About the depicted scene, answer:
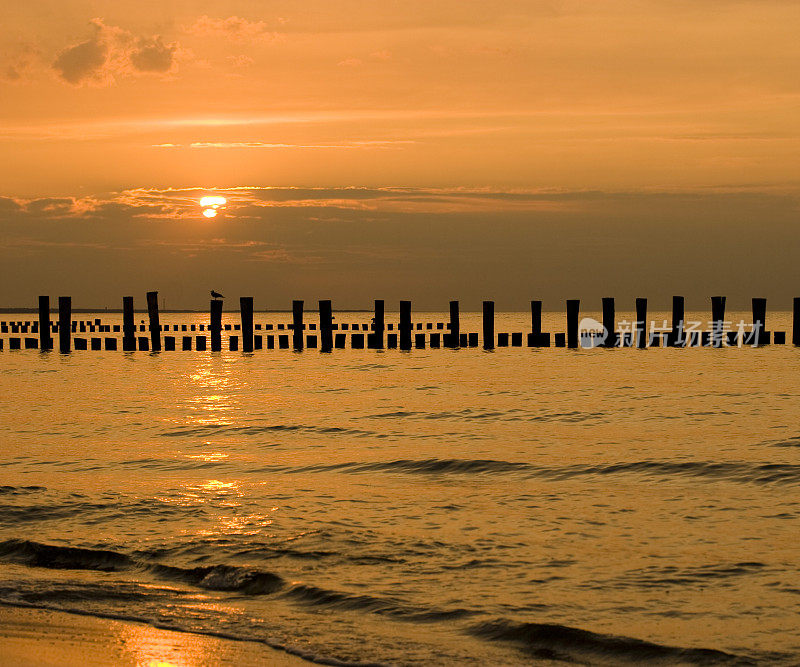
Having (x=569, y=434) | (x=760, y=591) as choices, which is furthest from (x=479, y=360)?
(x=760, y=591)

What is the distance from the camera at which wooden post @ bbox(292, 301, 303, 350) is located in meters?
37.8

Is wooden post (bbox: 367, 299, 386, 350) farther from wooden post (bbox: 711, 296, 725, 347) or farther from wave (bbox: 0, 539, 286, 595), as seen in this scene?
wave (bbox: 0, 539, 286, 595)

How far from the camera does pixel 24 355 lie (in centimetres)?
4075

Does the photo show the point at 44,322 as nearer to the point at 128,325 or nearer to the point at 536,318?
the point at 128,325

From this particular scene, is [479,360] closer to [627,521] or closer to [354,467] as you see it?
[354,467]

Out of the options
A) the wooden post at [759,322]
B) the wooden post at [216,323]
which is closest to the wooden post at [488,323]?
the wooden post at [759,322]

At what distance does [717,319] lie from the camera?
40.0 m

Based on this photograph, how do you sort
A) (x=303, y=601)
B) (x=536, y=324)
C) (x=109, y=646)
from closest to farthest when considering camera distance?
1. (x=109, y=646)
2. (x=303, y=601)
3. (x=536, y=324)

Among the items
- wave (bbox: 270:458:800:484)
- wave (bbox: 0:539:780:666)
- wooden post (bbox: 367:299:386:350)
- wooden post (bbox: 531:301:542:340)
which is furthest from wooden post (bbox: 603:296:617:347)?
wave (bbox: 0:539:780:666)

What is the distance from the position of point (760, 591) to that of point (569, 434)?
351 inches

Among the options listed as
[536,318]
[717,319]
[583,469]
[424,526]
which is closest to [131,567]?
[424,526]

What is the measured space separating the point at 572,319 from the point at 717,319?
5411 millimetres

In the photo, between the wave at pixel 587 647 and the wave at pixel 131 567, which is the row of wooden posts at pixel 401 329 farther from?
the wave at pixel 587 647

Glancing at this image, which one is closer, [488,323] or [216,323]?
[216,323]
